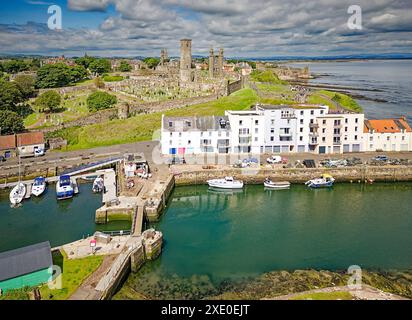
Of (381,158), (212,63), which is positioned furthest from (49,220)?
(212,63)

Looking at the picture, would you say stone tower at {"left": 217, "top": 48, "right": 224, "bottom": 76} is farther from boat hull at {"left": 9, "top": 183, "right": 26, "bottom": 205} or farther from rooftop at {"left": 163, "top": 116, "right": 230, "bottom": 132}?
boat hull at {"left": 9, "top": 183, "right": 26, "bottom": 205}

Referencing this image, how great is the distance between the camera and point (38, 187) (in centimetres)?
2997

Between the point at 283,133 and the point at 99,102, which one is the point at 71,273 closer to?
the point at 283,133

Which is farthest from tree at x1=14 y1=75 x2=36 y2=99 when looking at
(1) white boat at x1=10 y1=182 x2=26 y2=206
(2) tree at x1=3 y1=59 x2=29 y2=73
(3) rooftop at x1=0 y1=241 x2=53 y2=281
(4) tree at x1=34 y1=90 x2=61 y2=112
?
(3) rooftop at x1=0 y1=241 x2=53 y2=281

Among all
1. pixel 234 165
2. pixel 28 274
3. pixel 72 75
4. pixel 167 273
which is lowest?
pixel 167 273

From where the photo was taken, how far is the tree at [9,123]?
134 feet

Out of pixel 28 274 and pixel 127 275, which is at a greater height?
pixel 28 274

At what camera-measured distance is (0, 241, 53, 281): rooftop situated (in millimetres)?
15258

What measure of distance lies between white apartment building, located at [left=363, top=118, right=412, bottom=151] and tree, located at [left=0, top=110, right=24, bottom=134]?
126 feet

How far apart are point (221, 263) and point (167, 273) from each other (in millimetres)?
3106

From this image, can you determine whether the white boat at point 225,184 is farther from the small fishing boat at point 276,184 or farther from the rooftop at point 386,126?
the rooftop at point 386,126
